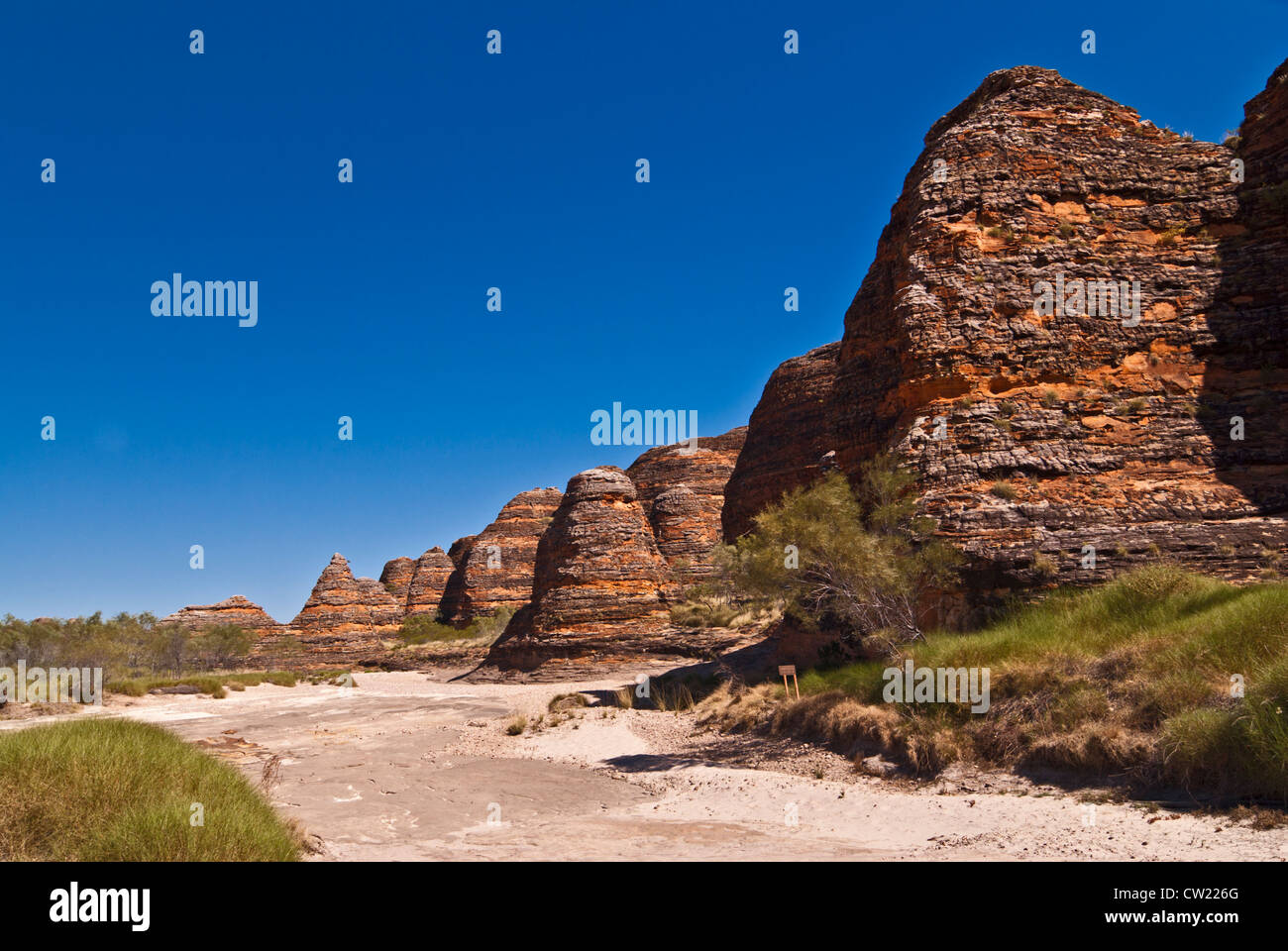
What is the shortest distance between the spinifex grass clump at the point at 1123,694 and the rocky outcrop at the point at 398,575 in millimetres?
71916

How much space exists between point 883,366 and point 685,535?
97.5 ft

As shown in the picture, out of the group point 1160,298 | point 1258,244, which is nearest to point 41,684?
point 1160,298

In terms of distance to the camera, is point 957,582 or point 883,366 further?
point 883,366

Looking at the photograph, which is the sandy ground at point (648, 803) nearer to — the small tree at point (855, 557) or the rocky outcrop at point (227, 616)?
the small tree at point (855, 557)

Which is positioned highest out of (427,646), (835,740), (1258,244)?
(1258,244)

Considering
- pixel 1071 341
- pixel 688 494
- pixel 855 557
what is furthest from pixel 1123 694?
pixel 688 494

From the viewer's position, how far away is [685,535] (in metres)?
45.6

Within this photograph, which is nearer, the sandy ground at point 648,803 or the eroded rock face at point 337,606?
the sandy ground at point 648,803

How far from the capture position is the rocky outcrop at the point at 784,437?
3578 cm

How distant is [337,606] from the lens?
4716 cm

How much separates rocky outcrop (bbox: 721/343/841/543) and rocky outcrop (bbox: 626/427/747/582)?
10.8ft

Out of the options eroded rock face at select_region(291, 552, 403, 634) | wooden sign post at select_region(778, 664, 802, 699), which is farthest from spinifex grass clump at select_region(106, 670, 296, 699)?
wooden sign post at select_region(778, 664, 802, 699)

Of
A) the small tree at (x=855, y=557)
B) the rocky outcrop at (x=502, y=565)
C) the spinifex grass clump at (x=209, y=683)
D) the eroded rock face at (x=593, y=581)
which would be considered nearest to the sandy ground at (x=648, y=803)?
the small tree at (x=855, y=557)
